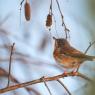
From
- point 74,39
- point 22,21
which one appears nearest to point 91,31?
point 74,39

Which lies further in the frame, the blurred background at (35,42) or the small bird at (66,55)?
Result: the blurred background at (35,42)

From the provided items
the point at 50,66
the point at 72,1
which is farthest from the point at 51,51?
the point at 72,1

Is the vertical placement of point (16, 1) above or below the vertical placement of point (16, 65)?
above

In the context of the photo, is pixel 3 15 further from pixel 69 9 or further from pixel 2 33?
pixel 69 9

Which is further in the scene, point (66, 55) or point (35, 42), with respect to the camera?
point (35, 42)

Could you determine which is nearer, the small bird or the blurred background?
the small bird

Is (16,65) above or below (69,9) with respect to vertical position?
below

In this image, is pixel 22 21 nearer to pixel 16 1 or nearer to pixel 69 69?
pixel 16 1
